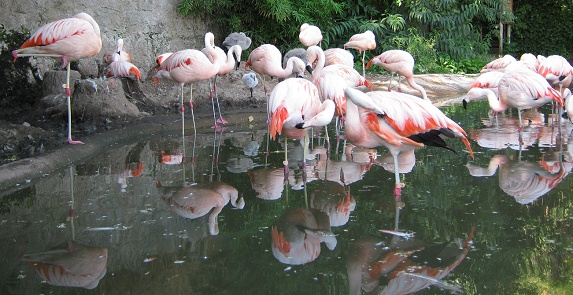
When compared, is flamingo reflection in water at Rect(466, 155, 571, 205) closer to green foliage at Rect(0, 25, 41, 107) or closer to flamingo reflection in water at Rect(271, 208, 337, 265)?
flamingo reflection in water at Rect(271, 208, 337, 265)

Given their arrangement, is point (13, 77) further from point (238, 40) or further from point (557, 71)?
point (557, 71)

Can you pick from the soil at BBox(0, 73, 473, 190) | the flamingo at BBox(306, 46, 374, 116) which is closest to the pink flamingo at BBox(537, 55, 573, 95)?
the soil at BBox(0, 73, 473, 190)

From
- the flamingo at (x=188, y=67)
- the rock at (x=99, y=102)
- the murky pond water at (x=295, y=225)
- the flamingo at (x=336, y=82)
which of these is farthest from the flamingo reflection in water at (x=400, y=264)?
the rock at (x=99, y=102)

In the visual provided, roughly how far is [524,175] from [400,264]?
2074 millimetres

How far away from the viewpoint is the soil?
207 inches

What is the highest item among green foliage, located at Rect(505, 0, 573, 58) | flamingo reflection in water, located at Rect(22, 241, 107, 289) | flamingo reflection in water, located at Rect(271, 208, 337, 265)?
flamingo reflection in water, located at Rect(22, 241, 107, 289)

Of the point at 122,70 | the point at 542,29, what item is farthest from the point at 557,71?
the point at 542,29

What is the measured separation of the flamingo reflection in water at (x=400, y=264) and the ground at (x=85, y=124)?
3227 millimetres

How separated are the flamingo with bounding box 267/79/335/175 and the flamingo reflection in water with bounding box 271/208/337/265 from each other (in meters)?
0.80

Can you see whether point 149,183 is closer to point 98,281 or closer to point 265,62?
point 98,281

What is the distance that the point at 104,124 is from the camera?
688 centimetres

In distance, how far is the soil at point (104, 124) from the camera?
527 centimetres

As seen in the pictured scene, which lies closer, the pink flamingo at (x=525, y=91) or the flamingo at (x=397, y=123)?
the flamingo at (x=397, y=123)

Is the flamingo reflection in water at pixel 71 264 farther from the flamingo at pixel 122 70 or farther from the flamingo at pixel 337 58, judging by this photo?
the flamingo at pixel 337 58
